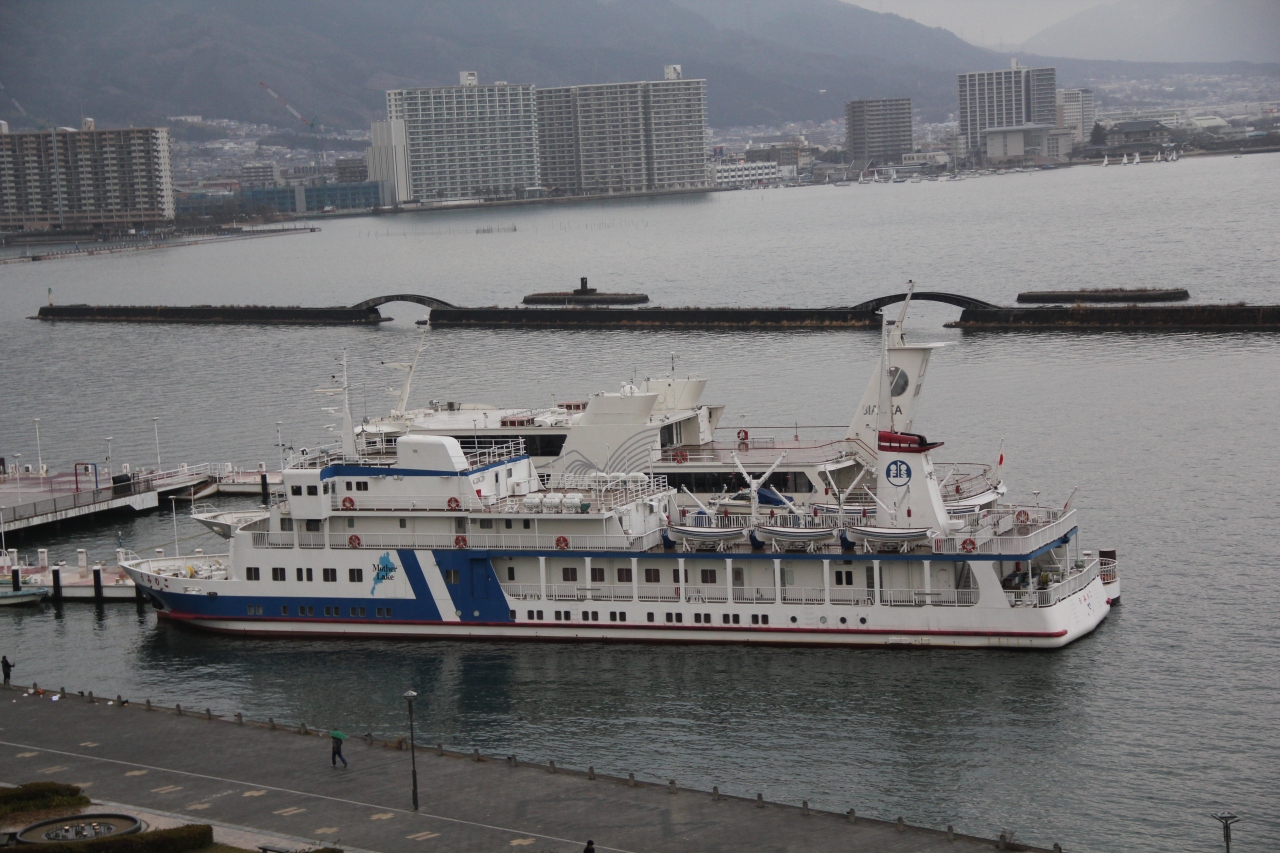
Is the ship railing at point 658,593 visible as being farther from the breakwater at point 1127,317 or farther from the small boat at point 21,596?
the breakwater at point 1127,317

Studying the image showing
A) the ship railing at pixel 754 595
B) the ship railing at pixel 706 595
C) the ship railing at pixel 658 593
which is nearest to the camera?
the ship railing at pixel 754 595

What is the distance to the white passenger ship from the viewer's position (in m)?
34.4

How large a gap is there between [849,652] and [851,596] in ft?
4.10

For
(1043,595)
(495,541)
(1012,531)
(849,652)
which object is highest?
(495,541)

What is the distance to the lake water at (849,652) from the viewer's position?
28.0 meters

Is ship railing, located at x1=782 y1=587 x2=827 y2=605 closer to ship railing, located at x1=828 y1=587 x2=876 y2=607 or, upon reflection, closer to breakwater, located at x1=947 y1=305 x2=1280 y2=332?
ship railing, located at x1=828 y1=587 x2=876 y2=607

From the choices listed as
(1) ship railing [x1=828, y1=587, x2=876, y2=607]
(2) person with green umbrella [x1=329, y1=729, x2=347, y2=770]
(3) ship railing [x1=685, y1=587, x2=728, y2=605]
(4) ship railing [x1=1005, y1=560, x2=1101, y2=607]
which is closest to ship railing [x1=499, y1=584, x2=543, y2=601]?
(3) ship railing [x1=685, y1=587, x2=728, y2=605]

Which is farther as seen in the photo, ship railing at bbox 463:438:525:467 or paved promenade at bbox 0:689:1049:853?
ship railing at bbox 463:438:525:467

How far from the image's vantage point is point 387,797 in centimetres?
2569

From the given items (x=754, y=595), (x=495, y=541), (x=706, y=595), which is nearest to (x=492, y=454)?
(x=495, y=541)

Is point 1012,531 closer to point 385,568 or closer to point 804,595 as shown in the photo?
point 804,595

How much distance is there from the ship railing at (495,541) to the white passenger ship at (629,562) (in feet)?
0.14

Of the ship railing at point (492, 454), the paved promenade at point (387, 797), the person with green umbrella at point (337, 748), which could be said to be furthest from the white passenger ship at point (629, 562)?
the person with green umbrella at point (337, 748)

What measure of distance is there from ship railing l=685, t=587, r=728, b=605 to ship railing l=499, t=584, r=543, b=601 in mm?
3565
